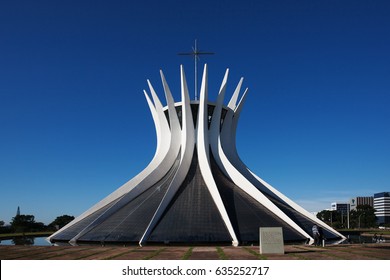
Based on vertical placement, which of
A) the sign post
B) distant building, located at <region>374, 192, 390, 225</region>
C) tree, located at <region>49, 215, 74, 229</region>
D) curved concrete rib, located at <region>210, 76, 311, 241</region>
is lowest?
distant building, located at <region>374, 192, 390, 225</region>

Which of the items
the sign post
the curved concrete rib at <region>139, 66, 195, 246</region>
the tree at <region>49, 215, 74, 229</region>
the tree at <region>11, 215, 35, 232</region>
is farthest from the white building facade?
the tree at <region>49, 215, 74, 229</region>

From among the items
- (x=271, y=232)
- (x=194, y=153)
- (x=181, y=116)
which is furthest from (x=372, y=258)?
(x=181, y=116)

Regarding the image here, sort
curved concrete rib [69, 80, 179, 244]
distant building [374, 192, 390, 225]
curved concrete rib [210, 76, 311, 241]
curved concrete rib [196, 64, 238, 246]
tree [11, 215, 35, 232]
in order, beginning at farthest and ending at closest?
distant building [374, 192, 390, 225] < tree [11, 215, 35, 232] < curved concrete rib [196, 64, 238, 246] < curved concrete rib [69, 80, 179, 244] < curved concrete rib [210, 76, 311, 241]

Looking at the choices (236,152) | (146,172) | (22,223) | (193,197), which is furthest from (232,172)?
(22,223)

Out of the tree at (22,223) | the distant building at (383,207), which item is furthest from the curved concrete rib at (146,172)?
the distant building at (383,207)

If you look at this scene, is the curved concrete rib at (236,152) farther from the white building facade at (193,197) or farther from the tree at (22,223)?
the tree at (22,223)

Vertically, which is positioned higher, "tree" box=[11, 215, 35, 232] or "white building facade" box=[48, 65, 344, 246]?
"white building facade" box=[48, 65, 344, 246]

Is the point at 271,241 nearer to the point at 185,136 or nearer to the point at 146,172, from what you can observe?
the point at 185,136

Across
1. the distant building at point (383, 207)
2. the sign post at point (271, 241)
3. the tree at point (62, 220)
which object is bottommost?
the distant building at point (383, 207)

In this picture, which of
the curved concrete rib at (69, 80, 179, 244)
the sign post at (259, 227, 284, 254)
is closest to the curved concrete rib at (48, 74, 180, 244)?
the curved concrete rib at (69, 80, 179, 244)

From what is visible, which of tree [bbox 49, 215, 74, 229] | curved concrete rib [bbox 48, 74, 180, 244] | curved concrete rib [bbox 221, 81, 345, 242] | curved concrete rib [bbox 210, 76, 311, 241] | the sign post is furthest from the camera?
tree [bbox 49, 215, 74, 229]

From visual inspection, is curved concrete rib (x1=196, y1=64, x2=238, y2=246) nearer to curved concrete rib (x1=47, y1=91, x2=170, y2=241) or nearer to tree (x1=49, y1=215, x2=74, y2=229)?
curved concrete rib (x1=47, y1=91, x2=170, y2=241)

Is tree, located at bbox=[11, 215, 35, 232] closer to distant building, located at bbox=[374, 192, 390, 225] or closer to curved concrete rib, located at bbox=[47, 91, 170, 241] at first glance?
curved concrete rib, located at bbox=[47, 91, 170, 241]

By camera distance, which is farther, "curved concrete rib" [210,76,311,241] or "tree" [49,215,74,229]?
"tree" [49,215,74,229]
